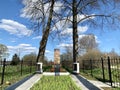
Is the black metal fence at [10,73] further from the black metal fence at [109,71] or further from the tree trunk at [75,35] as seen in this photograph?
the black metal fence at [109,71]

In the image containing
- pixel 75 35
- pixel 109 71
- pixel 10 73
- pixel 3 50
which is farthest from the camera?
pixel 3 50

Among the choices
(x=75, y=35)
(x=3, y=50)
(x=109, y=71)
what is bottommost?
(x=109, y=71)

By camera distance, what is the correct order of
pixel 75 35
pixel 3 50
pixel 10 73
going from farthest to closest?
pixel 3 50, pixel 75 35, pixel 10 73

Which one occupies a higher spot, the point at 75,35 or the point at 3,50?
the point at 3,50

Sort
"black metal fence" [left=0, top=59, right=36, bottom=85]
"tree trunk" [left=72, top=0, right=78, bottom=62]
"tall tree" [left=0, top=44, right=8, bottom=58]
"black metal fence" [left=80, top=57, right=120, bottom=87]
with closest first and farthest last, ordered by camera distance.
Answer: "black metal fence" [left=80, top=57, right=120, bottom=87], "black metal fence" [left=0, top=59, right=36, bottom=85], "tree trunk" [left=72, top=0, right=78, bottom=62], "tall tree" [left=0, top=44, right=8, bottom=58]

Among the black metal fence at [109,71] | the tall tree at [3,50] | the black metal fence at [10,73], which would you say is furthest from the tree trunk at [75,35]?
the tall tree at [3,50]

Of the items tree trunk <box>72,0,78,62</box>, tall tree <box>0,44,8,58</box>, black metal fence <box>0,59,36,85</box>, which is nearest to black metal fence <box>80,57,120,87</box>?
tree trunk <box>72,0,78,62</box>

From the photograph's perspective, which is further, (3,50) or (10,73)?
(3,50)

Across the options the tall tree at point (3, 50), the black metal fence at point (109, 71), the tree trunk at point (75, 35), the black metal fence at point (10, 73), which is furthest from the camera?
the tall tree at point (3, 50)

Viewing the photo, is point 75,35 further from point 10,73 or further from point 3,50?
point 3,50

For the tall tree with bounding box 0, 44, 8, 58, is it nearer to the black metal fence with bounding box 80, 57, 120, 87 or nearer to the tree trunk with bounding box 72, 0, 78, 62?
the black metal fence with bounding box 80, 57, 120, 87

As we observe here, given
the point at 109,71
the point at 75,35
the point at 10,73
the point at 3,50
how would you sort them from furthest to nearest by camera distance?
the point at 3,50, the point at 75,35, the point at 10,73, the point at 109,71

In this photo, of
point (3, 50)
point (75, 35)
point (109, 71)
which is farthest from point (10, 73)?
point (3, 50)

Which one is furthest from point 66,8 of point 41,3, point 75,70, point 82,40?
point 82,40
